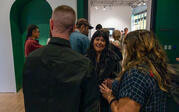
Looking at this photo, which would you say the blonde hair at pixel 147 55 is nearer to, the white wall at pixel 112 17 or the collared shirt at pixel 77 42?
the collared shirt at pixel 77 42

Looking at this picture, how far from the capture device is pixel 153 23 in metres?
3.48

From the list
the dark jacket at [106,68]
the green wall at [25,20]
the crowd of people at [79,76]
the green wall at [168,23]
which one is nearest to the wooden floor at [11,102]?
the green wall at [25,20]

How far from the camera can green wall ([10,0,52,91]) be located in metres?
3.81

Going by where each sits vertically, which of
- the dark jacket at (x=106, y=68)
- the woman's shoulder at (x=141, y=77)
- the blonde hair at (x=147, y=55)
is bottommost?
the dark jacket at (x=106, y=68)

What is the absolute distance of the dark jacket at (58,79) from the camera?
2.48 ft

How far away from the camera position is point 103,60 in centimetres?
179

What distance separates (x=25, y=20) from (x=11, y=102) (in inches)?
86.6

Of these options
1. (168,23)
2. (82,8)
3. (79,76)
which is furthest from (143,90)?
(168,23)

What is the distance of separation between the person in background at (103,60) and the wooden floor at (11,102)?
2.02 m

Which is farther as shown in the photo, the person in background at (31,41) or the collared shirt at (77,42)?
the person in background at (31,41)

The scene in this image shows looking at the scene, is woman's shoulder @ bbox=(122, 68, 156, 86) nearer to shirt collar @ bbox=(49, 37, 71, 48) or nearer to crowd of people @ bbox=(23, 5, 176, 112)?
crowd of people @ bbox=(23, 5, 176, 112)

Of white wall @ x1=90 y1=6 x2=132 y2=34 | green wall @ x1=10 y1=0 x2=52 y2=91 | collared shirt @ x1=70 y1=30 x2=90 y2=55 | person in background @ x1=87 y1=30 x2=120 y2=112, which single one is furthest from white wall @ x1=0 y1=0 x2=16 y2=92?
white wall @ x1=90 y1=6 x2=132 y2=34

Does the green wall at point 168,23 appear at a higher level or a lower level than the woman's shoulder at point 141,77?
higher

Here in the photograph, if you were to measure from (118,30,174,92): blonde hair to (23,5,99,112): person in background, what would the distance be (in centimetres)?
37
